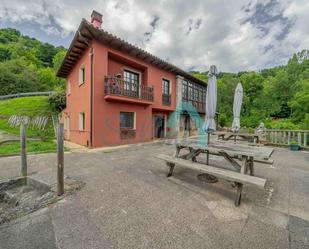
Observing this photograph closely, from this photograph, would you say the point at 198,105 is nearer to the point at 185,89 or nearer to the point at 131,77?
the point at 185,89

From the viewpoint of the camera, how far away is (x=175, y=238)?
173 centimetres

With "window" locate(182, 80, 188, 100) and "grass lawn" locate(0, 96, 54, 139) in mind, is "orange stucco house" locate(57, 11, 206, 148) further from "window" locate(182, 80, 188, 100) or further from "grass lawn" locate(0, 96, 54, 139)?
"grass lawn" locate(0, 96, 54, 139)

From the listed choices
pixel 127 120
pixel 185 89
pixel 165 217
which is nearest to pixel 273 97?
pixel 185 89

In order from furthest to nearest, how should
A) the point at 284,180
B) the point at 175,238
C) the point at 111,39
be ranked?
the point at 111,39, the point at 284,180, the point at 175,238

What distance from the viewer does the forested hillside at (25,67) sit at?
21703 millimetres

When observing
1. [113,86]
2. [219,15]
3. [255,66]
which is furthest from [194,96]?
[255,66]

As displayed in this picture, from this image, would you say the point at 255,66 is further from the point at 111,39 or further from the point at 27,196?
the point at 27,196

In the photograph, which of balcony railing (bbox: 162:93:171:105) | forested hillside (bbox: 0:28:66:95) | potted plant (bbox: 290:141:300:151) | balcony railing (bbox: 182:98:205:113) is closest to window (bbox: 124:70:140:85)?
balcony railing (bbox: 162:93:171:105)

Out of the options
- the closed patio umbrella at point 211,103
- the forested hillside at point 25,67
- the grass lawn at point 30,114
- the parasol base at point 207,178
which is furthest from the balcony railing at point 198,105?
the forested hillside at point 25,67

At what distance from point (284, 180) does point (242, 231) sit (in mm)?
2776

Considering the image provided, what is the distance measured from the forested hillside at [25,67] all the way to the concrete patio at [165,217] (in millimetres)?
26615

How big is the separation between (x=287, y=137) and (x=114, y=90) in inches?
403

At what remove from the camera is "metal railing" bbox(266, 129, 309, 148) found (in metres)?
7.47

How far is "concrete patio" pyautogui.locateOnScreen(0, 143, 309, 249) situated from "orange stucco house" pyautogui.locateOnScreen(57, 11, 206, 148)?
4.75 metres
